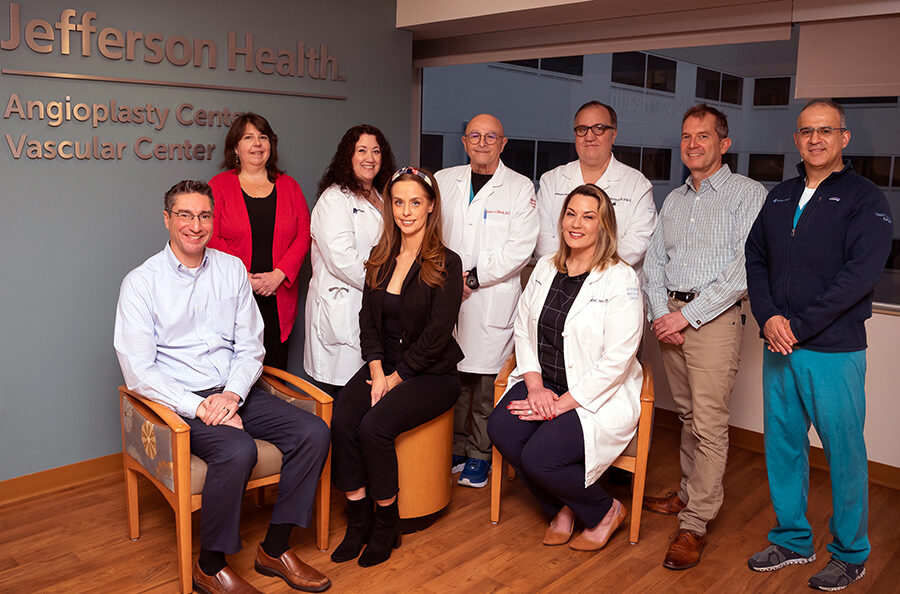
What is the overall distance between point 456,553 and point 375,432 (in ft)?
2.05

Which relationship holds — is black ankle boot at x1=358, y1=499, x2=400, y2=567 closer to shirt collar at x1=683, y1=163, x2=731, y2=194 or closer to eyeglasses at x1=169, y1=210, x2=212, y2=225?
eyeglasses at x1=169, y1=210, x2=212, y2=225

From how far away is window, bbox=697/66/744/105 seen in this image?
13.7ft

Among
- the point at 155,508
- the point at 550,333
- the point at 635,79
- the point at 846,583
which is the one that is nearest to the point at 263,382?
the point at 155,508

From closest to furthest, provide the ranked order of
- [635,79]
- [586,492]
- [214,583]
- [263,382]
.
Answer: [214,583]
[586,492]
[263,382]
[635,79]

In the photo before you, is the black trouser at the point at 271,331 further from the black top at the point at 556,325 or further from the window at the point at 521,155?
the window at the point at 521,155

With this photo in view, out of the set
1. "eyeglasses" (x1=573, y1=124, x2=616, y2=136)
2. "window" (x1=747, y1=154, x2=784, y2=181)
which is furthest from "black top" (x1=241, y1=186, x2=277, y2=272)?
"window" (x1=747, y1=154, x2=784, y2=181)

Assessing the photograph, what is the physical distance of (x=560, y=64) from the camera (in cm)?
477

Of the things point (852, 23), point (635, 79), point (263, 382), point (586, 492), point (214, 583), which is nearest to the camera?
point (214, 583)

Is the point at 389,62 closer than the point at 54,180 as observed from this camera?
No

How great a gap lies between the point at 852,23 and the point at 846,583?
254cm

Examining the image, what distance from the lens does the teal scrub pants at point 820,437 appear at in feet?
9.07

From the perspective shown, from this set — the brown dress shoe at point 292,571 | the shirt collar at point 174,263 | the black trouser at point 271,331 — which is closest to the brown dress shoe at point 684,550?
the brown dress shoe at point 292,571

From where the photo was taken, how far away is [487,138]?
12.0ft

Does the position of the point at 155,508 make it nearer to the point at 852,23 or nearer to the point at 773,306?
the point at 773,306
